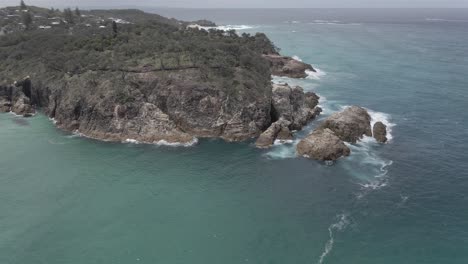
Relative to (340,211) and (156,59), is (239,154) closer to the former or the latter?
(340,211)

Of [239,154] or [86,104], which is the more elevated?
[86,104]

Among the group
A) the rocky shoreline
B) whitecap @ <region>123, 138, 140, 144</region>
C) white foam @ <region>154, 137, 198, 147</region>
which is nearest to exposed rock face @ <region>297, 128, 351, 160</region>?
the rocky shoreline

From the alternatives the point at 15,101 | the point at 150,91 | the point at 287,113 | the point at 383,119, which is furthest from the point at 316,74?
the point at 15,101

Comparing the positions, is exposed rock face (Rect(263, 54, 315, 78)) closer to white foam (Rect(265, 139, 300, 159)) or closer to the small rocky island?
the small rocky island

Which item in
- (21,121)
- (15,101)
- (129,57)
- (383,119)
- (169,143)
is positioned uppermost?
(129,57)

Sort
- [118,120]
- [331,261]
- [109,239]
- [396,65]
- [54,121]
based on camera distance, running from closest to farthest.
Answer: [331,261], [109,239], [118,120], [54,121], [396,65]

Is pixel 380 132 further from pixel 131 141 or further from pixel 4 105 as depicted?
pixel 4 105

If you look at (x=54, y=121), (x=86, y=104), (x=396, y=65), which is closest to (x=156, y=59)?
(x=86, y=104)
